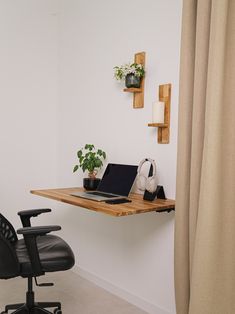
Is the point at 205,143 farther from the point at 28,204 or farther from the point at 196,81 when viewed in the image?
the point at 28,204

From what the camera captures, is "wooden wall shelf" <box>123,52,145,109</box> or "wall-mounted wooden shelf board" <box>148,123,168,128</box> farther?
"wooden wall shelf" <box>123,52,145,109</box>

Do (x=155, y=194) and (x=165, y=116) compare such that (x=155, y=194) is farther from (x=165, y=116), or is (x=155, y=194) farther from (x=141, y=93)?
(x=141, y=93)

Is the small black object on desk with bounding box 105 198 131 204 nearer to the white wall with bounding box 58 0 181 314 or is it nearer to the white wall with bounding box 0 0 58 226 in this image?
the white wall with bounding box 58 0 181 314

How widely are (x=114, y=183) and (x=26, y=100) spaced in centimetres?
133

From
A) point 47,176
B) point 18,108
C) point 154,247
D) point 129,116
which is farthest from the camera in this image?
point 47,176

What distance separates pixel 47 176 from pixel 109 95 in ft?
3.65

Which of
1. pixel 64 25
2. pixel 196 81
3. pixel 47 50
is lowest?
pixel 196 81

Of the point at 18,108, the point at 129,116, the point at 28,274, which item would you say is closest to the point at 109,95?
the point at 129,116

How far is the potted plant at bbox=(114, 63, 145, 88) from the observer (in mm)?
2311

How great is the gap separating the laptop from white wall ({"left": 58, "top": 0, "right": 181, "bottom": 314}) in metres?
0.12

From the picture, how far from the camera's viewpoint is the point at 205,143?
163cm

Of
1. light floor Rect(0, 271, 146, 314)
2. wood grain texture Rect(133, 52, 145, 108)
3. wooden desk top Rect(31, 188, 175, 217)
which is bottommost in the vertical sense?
light floor Rect(0, 271, 146, 314)

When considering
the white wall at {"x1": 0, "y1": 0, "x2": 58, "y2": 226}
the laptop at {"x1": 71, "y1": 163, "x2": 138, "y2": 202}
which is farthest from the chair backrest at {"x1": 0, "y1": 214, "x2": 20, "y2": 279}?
the white wall at {"x1": 0, "y1": 0, "x2": 58, "y2": 226}

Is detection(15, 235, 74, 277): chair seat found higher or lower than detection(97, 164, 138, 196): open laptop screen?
lower
